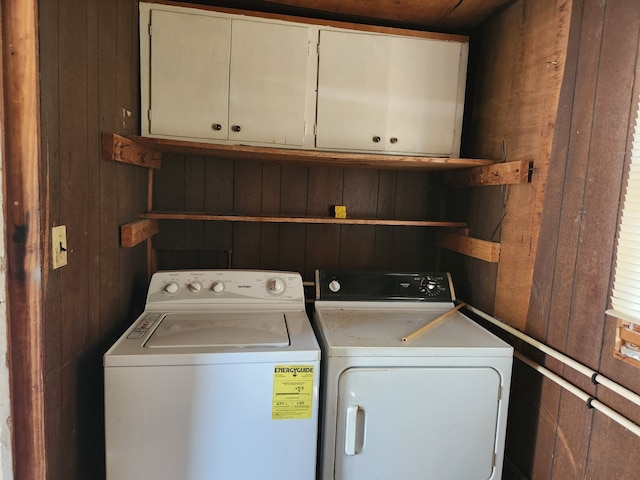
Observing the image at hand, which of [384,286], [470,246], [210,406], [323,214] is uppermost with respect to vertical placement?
[323,214]

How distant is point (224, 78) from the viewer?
5.60ft

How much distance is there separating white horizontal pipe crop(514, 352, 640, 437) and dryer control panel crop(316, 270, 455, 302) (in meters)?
0.50

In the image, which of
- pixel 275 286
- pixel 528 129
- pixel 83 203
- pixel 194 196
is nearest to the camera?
pixel 83 203

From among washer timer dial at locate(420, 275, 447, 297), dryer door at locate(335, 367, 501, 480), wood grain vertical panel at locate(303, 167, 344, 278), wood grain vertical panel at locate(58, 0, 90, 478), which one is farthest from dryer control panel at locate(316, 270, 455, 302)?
wood grain vertical panel at locate(58, 0, 90, 478)

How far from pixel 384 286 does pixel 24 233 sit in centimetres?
146

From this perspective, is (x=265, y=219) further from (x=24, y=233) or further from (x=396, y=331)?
(x=24, y=233)

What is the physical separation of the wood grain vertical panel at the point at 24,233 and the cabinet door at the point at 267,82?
908 millimetres

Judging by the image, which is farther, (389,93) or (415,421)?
(389,93)

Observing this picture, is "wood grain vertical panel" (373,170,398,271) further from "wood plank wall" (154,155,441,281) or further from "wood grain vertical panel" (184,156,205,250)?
"wood grain vertical panel" (184,156,205,250)

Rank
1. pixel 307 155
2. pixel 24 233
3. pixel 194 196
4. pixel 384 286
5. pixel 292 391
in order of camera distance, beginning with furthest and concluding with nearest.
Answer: pixel 194 196 → pixel 384 286 → pixel 307 155 → pixel 292 391 → pixel 24 233

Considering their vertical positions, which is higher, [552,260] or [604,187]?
[604,187]

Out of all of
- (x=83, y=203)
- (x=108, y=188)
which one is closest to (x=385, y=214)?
(x=108, y=188)

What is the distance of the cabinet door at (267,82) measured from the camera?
171 cm

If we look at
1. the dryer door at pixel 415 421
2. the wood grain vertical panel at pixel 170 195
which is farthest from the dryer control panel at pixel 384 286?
the wood grain vertical panel at pixel 170 195
